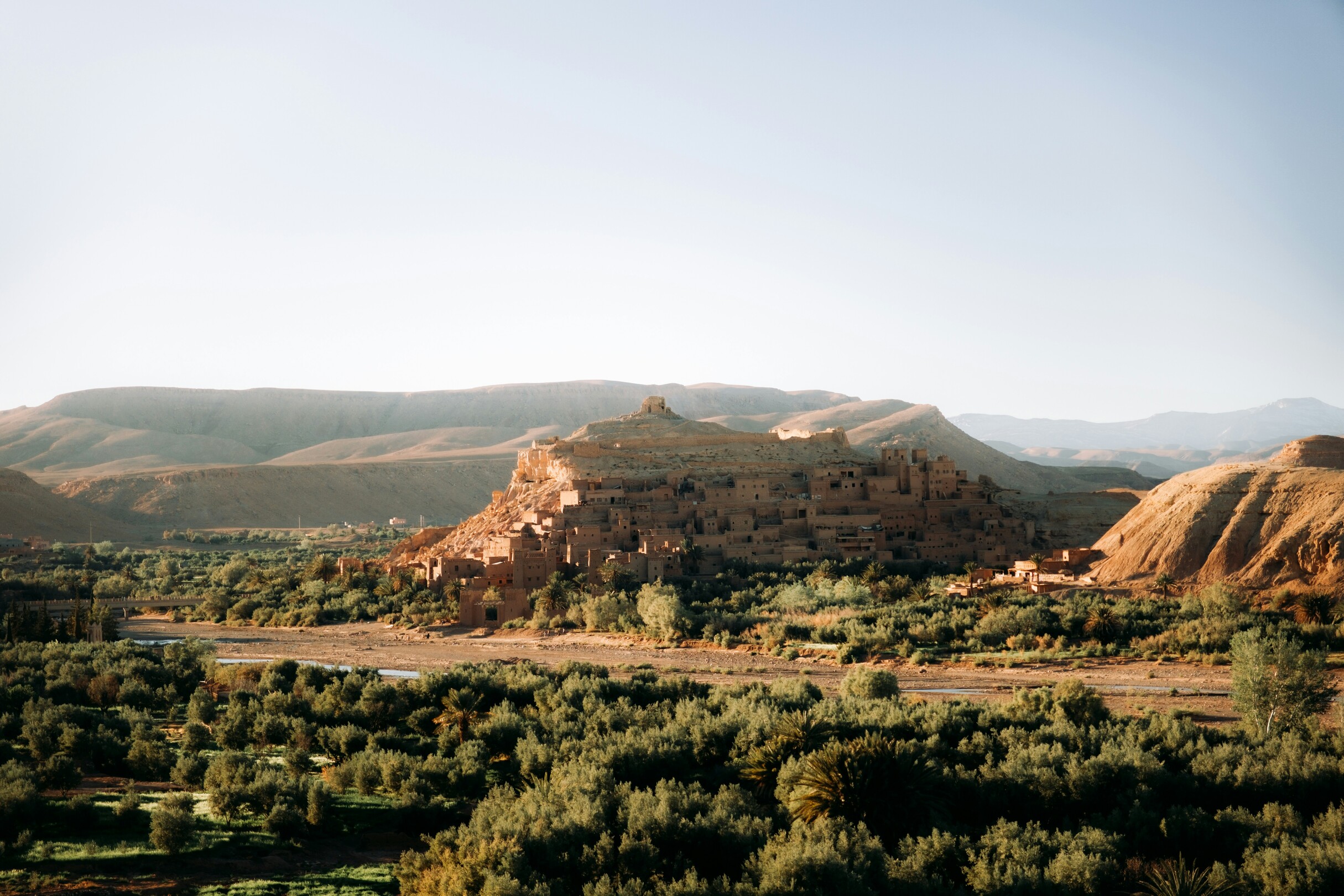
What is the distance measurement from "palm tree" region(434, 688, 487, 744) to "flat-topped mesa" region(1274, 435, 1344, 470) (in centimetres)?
2886

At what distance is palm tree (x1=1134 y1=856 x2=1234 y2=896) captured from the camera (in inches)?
420

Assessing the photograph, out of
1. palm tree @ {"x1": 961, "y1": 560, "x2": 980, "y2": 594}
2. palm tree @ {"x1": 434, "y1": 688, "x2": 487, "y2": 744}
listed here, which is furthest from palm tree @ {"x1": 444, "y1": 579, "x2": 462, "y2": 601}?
palm tree @ {"x1": 434, "y1": 688, "x2": 487, "y2": 744}

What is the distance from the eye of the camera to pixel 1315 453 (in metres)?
37.6

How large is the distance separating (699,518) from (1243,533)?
21814mm

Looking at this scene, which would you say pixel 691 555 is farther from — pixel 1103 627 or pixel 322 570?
Answer: pixel 1103 627

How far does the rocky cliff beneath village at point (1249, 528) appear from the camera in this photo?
32281mm

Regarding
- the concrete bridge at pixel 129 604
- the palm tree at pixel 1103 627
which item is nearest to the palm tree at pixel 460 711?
the palm tree at pixel 1103 627

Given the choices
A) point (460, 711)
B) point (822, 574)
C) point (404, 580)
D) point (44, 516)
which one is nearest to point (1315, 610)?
point (822, 574)

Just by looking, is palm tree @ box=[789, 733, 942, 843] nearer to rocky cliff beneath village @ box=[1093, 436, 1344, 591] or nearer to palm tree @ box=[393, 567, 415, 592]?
rocky cliff beneath village @ box=[1093, 436, 1344, 591]

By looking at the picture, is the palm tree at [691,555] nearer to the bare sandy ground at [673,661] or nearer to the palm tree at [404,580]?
the bare sandy ground at [673,661]

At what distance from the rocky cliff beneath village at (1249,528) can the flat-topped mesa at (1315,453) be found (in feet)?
0.12

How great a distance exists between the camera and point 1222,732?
1670cm

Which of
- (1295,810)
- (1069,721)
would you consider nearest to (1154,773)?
(1295,810)

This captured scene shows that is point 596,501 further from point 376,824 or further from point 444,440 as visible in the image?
point 444,440
